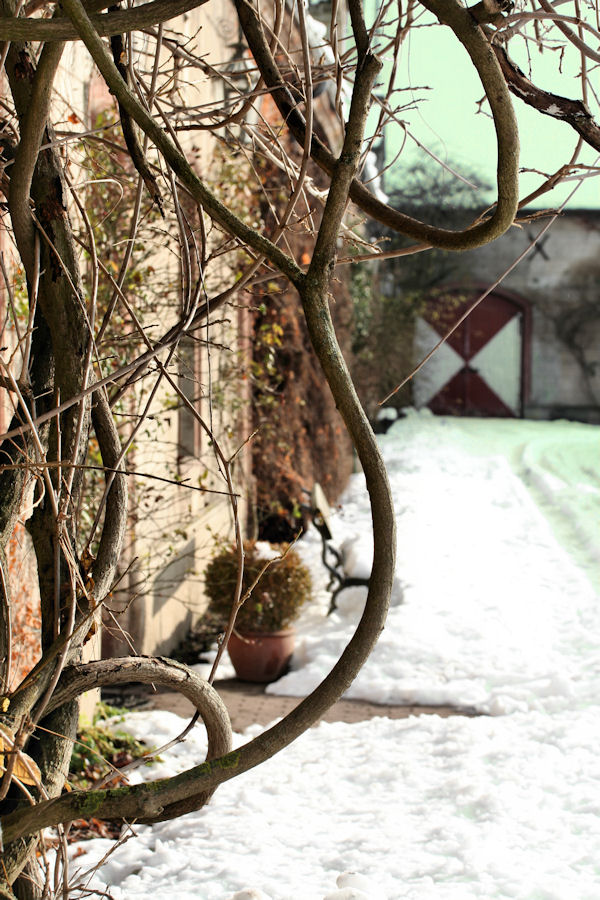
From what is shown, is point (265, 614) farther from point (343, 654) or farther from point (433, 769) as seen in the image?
point (343, 654)

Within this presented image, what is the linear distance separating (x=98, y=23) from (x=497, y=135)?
50 centimetres

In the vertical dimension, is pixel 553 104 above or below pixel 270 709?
above

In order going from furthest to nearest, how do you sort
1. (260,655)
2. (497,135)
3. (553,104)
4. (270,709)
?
(260,655) → (270,709) → (553,104) → (497,135)

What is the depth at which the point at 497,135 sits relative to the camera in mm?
1077

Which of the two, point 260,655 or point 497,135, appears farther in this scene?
point 260,655

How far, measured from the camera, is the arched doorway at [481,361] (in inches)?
758

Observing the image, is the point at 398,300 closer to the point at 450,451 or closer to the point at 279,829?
the point at 450,451

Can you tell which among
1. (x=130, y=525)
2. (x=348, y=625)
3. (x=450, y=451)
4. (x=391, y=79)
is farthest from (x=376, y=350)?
(x=391, y=79)

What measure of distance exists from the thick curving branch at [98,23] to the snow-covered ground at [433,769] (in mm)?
2130

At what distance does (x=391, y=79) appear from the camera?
154cm

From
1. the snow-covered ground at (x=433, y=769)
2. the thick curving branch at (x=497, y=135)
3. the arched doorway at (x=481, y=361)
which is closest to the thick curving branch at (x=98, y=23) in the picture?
the thick curving branch at (x=497, y=135)

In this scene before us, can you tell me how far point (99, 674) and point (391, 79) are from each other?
108 cm

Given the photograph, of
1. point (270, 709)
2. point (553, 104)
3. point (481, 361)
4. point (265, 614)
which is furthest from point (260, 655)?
point (481, 361)

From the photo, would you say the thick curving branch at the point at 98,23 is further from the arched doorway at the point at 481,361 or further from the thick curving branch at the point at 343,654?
the arched doorway at the point at 481,361
